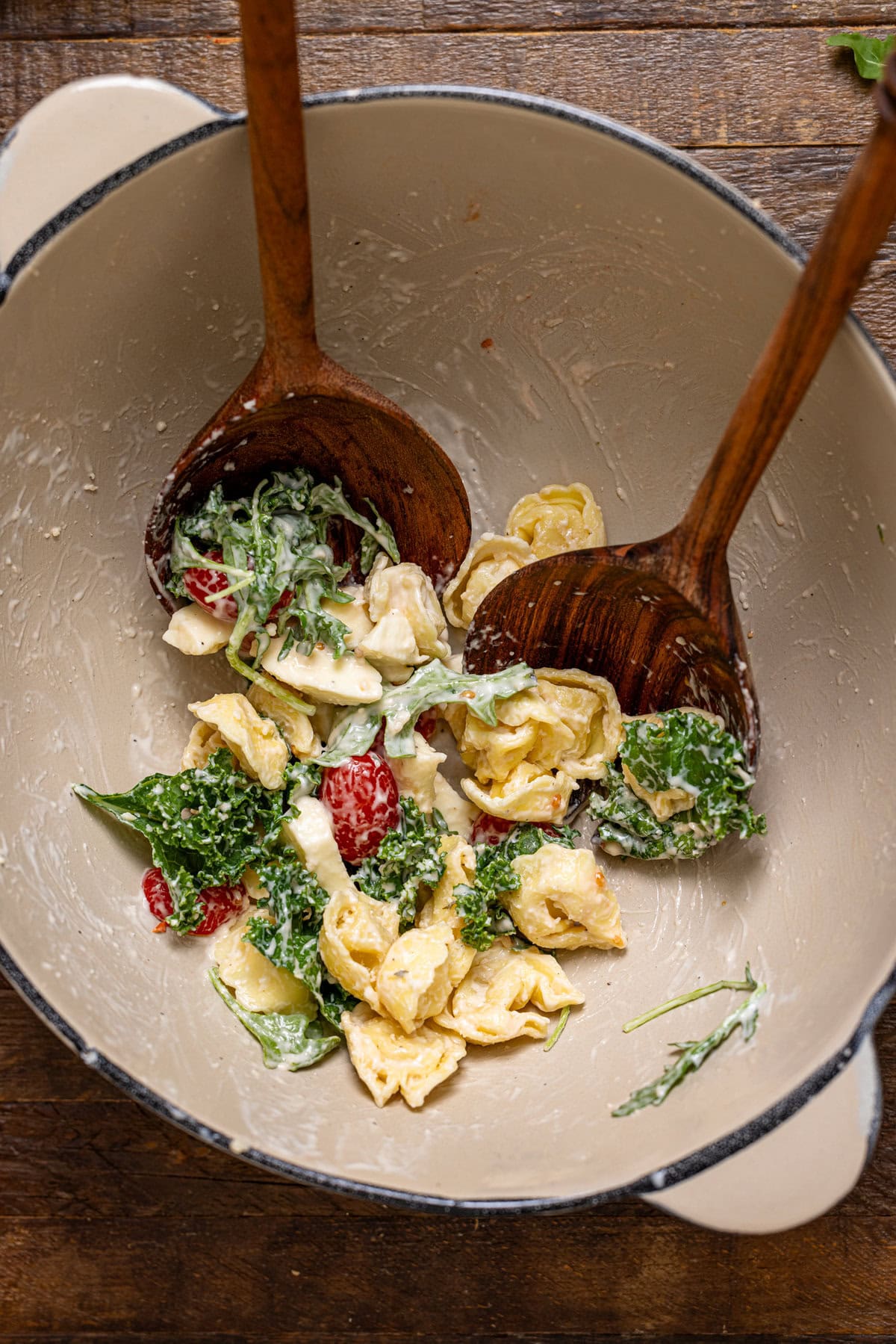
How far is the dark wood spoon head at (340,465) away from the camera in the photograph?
4.86 feet

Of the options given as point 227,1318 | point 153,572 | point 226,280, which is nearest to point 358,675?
point 153,572

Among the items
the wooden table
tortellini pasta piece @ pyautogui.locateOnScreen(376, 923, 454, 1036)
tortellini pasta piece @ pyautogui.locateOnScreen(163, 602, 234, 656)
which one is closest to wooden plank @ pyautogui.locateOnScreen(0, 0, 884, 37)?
the wooden table

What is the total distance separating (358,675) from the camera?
158 centimetres

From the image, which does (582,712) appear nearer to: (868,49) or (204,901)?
(204,901)

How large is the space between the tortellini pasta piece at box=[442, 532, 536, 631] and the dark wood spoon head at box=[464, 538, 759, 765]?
62 mm

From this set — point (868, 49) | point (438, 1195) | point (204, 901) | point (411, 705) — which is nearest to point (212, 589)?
point (411, 705)

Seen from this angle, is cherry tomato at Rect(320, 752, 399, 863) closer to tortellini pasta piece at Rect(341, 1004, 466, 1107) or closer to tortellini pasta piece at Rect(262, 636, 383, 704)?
tortellini pasta piece at Rect(262, 636, 383, 704)

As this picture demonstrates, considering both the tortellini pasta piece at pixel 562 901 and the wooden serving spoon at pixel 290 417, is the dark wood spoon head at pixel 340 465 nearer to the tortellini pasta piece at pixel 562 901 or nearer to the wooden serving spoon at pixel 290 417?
the wooden serving spoon at pixel 290 417

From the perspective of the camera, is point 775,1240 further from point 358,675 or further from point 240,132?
point 240,132

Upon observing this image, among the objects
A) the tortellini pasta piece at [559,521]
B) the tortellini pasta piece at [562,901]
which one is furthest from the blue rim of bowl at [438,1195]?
the tortellini pasta piece at [559,521]

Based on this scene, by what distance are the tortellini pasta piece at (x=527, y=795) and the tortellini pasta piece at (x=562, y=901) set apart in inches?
2.5

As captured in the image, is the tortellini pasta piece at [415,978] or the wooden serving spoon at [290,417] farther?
the tortellini pasta piece at [415,978]

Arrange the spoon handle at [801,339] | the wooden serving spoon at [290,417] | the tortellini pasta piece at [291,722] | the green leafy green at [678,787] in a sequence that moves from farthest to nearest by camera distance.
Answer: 1. the tortellini pasta piece at [291,722]
2. the green leafy green at [678,787]
3. the wooden serving spoon at [290,417]
4. the spoon handle at [801,339]

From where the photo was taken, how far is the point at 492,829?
1.64 m
